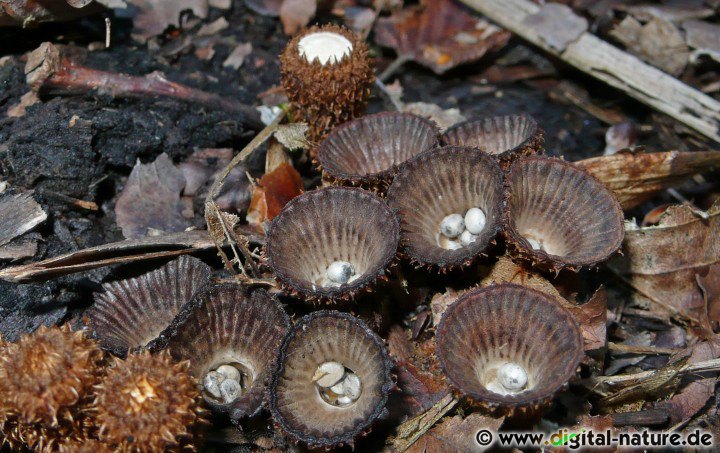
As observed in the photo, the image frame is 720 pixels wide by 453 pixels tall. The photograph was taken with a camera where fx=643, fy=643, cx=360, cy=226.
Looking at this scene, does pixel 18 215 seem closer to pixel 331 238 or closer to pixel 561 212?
pixel 331 238

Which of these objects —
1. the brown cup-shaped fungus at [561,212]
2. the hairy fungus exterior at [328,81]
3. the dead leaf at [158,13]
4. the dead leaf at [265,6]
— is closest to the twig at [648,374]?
the brown cup-shaped fungus at [561,212]

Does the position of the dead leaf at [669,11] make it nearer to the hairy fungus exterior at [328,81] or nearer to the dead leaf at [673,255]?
the dead leaf at [673,255]

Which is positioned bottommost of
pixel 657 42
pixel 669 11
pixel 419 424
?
pixel 419 424

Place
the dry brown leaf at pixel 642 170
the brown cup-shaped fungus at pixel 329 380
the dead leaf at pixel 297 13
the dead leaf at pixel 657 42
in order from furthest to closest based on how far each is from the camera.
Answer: the dead leaf at pixel 297 13
the dead leaf at pixel 657 42
the dry brown leaf at pixel 642 170
the brown cup-shaped fungus at pixel 329 380

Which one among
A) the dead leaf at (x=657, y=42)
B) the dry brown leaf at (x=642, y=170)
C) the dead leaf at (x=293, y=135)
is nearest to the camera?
the dry brown leaf at (x=642, y=170)

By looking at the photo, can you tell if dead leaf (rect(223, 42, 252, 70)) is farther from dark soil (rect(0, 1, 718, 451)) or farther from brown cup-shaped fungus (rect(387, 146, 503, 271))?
brown cup-shaped fungus (rect(387, 146, 503, 271))

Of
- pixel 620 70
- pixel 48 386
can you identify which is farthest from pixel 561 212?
pixel 48 386
